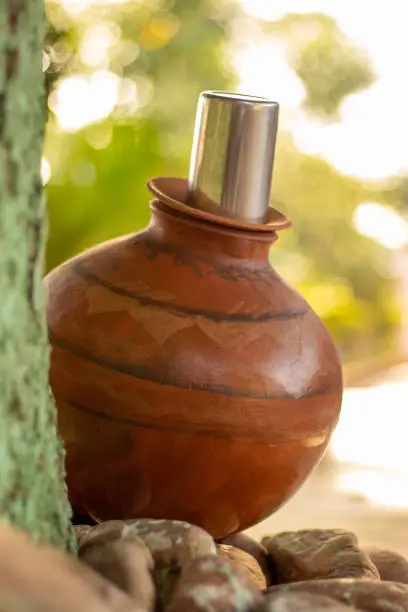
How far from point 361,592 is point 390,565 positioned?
21 cm

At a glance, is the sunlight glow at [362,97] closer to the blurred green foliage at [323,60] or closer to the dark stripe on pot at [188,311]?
the blurred green foliage at [323,60]

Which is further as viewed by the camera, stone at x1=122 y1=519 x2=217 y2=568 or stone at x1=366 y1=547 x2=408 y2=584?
stone at x1=366 y1=547 x2=408 y2=584

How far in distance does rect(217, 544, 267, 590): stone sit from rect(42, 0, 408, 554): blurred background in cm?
109

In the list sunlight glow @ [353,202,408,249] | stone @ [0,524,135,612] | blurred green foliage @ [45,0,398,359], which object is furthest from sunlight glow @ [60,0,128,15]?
stone @ [0,524,135,612]

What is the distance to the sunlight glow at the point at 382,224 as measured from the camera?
8.64 feet

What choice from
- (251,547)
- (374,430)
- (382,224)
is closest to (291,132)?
(382,224)

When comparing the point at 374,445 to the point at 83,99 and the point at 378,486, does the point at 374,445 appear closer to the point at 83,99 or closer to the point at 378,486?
the point at 378,486

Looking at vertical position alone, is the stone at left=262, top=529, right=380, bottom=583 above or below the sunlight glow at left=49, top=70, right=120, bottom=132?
below

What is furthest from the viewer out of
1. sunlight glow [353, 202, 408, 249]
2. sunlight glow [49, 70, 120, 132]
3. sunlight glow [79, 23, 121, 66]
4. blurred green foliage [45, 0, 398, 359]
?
sunlight glow [353, 202, 408, 249]

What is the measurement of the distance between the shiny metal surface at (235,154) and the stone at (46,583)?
1.03ft

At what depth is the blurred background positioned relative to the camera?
1.97 meters

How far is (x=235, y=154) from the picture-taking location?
27.2 inches

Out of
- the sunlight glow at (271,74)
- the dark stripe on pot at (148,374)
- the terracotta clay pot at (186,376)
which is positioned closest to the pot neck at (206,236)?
the terracotta clay pot at (186,376)

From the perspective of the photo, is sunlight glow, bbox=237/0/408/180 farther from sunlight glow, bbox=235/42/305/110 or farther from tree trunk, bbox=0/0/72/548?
tree trunk, bbox=0/0/72/548
